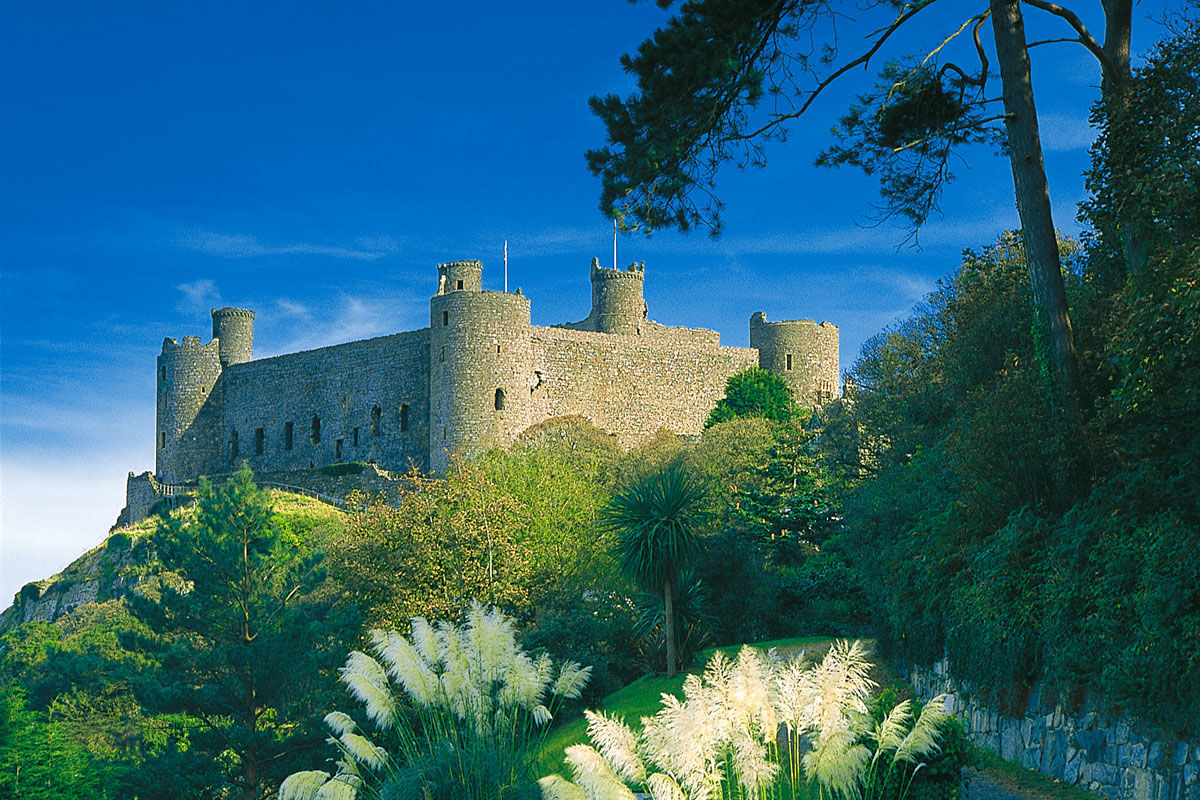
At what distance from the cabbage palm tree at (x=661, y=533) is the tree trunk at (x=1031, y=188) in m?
7.54

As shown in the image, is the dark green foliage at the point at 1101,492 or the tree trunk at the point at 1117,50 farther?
the tree trunk at the point at 1117,50

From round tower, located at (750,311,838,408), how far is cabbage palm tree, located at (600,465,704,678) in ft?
111

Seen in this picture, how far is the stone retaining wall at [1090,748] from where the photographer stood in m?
9.32

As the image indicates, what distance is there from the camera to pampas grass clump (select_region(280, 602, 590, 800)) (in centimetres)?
973

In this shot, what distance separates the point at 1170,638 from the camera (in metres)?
9.24

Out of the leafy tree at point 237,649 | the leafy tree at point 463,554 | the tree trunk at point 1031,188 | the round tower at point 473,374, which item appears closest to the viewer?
the tree trunk at point 1031,188

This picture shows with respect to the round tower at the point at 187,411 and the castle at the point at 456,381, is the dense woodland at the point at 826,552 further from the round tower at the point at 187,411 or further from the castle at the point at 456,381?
the round tower at the point at 187,411

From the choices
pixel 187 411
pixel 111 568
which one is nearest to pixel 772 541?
pixel 111 568

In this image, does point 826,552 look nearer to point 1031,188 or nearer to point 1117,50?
point 1031,188

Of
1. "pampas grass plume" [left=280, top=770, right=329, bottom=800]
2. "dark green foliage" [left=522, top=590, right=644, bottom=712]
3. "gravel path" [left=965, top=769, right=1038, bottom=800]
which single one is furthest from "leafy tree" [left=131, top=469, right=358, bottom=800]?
"gravel path" [left=965, top=769, right=1038, bottom=800]

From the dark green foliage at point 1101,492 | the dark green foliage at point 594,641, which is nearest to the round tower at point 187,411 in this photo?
the dark green foliage at point 594,641

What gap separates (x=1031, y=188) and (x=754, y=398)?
37.9 m

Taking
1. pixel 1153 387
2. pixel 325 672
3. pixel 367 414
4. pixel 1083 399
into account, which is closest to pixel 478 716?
pixel 1153 387

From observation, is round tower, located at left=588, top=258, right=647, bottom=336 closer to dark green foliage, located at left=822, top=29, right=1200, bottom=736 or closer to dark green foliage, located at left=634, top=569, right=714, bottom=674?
dark green foliage, located at left=634, top=569, right=714, bottom=674
